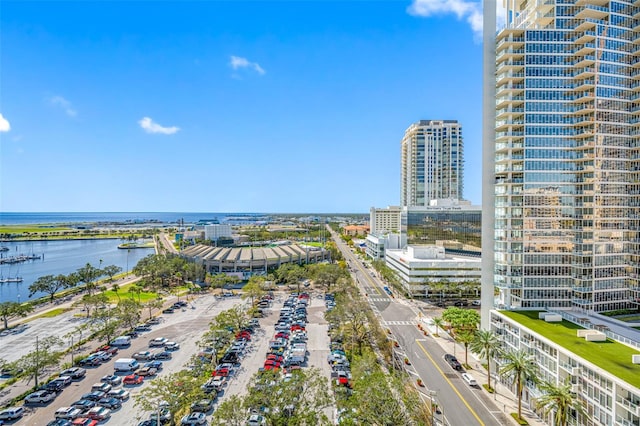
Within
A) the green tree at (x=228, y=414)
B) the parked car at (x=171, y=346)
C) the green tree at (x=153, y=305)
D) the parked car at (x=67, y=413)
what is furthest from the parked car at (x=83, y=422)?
the green tree at (x=153, y=305)

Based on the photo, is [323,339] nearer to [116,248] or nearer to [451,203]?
[451,203]

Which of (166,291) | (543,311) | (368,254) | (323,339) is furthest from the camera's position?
(368,254)

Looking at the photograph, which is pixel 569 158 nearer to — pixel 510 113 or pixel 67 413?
pixel 510 113

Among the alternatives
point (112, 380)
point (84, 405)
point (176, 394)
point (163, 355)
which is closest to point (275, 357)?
point (163, 355)

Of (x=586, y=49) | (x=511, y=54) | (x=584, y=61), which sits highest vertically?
(x=586, y=49)

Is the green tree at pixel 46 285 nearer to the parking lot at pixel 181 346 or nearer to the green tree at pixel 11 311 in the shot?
the parking lot at pixel 181 346

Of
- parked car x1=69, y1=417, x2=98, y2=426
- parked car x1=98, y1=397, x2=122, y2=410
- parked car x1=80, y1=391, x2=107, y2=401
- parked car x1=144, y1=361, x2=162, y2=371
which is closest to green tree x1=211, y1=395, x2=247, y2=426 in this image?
parked car x1=69, y1=417, x2=98, y2=426

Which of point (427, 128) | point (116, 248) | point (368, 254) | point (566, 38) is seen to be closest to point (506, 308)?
point (566, 38)
